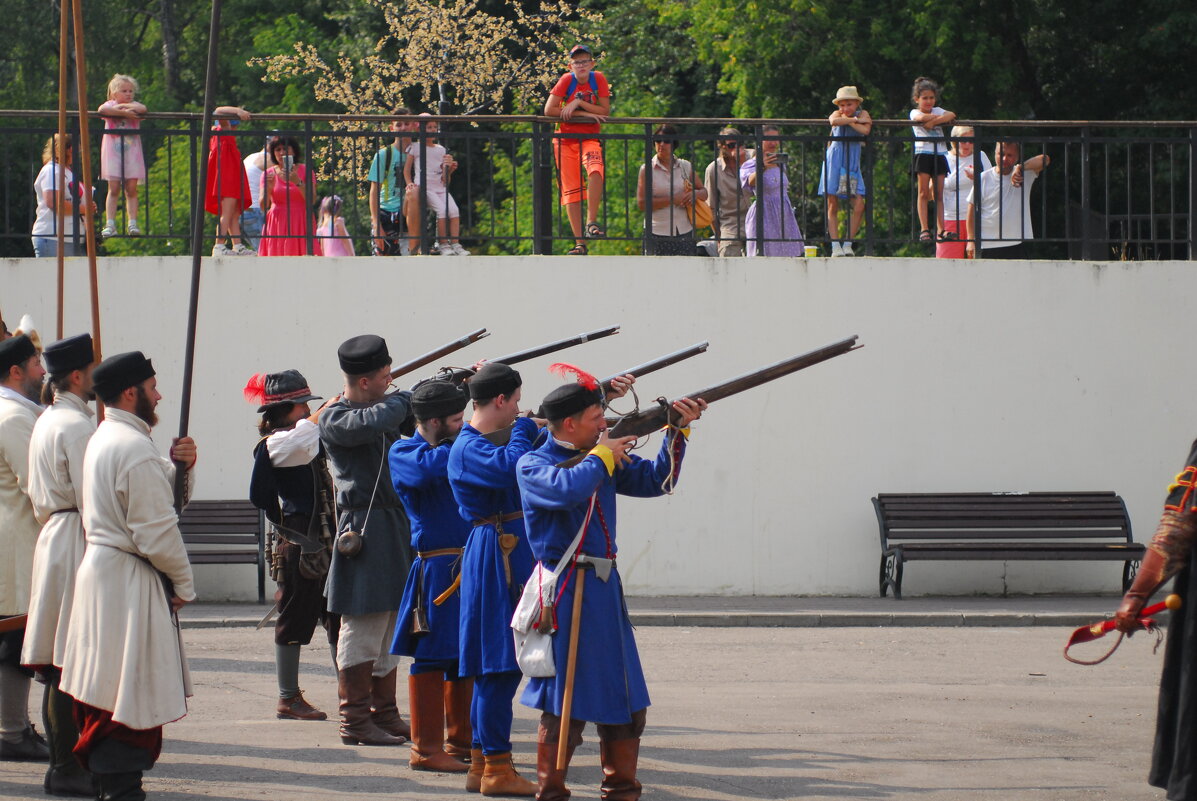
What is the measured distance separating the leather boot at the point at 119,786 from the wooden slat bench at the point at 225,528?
696 cm

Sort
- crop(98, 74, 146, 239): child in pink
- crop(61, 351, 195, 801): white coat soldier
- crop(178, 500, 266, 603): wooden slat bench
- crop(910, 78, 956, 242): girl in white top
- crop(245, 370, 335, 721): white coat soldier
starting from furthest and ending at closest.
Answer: crop(910, 78, 956, 242): girl in white top → crop(98, 74, 146, 239): child in pink → crop(178, 500, 266, 603): wooden slat bench → crop(245, 370, 335, 721): white coat soldier → crop(61, 351, 195, 801): white coat soldier

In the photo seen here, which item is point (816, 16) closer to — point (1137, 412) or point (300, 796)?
point (1137, 412)

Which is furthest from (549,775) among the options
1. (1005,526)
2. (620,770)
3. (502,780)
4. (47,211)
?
(47,211)

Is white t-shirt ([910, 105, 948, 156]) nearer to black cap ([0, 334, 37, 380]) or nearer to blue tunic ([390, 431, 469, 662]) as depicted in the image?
blue tunic ([390, 431, 469, 662])

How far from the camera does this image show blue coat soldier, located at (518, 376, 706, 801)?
20.2ft

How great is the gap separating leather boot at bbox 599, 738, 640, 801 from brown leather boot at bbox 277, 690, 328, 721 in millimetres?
2434

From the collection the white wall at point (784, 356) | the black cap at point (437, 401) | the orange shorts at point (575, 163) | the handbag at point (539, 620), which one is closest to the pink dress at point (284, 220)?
the white wall at point (784, 356)

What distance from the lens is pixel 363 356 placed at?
7.58 meters

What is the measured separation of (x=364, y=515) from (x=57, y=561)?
5.41ft

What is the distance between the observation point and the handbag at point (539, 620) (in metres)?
6.21

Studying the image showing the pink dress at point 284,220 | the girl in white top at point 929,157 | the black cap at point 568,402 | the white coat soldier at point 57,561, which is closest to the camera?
the black cap at point 568,402

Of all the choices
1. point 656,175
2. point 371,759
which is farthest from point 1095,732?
point 656,175

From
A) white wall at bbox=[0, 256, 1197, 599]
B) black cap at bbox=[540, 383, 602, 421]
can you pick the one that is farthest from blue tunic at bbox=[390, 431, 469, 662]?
white wall at bbox=[0, 256, 1197, 599]

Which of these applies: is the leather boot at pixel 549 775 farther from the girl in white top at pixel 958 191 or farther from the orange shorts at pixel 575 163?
the girl in white top at pixel 958 191
